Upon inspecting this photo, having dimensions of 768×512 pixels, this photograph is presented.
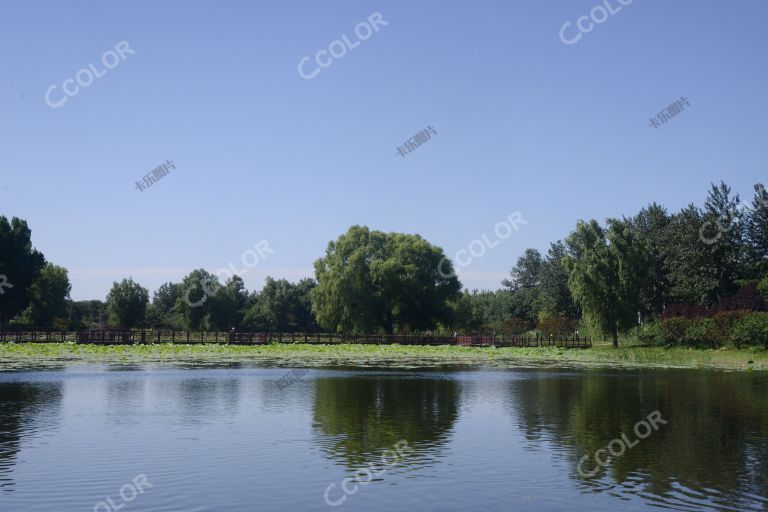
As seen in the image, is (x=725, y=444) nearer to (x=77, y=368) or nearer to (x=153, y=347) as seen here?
(x=77, y=368)

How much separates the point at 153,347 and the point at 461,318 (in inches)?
2340

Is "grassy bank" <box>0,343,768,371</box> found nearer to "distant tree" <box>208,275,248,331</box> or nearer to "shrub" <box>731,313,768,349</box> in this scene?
"shrub" <box>731,313,768,349</box>

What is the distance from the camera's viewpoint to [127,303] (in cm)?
11594

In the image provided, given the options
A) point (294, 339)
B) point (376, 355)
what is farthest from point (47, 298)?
point (376, 355)

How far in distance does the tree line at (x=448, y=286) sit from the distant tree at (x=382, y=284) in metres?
0.14

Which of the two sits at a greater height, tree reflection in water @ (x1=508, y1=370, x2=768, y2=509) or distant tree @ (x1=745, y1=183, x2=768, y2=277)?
distant tree @ (x1=745, y1=183, x2=768, y2=277)

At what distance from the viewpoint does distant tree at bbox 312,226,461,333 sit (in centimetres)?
9238

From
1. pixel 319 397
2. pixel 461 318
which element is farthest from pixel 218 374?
pixel 461 318

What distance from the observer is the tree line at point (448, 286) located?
253 feet

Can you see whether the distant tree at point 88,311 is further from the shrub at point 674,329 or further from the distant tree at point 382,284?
the shrub at point 674,329

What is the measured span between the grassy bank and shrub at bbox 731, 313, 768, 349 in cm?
91

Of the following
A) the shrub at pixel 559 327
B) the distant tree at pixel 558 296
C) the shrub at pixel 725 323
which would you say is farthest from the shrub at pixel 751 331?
the distant tree at pixel 558 296

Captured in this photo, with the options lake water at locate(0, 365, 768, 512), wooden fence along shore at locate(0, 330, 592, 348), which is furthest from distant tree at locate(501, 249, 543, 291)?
lake water at locate(0, 365, 768, 512)

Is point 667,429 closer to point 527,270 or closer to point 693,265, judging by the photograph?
point 693,265
